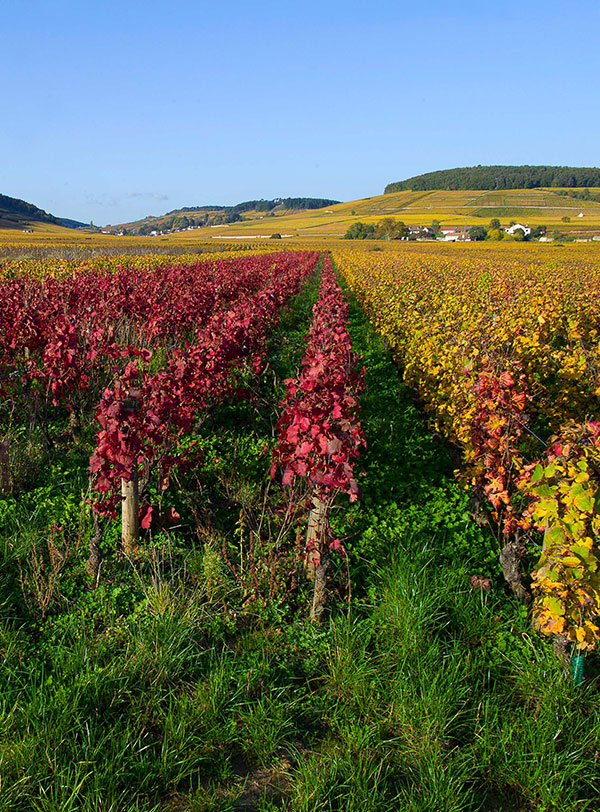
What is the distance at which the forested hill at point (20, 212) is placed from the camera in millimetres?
128975

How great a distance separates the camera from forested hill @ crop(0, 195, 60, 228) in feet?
423

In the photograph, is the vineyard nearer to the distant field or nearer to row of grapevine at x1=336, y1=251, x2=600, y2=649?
row of grapevine at x1=336, y1=251, x2=600, y2=649

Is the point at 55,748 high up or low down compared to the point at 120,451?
down

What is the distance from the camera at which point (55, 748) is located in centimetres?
214

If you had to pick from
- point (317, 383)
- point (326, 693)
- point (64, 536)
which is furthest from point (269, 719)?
point (64, 536)

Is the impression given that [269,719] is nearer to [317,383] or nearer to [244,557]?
[244,557]

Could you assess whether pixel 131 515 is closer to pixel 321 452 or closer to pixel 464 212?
pixel 321 452

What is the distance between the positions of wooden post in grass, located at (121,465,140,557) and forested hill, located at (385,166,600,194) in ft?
617

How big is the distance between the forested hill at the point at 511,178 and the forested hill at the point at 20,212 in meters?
128

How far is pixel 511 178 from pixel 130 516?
196 meters

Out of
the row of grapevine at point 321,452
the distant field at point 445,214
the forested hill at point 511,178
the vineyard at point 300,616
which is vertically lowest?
the vineyard at point 300,616

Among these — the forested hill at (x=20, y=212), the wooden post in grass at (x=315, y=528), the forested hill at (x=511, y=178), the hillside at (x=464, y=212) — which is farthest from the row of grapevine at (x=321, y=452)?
the forested hill at (x=511, y=178)

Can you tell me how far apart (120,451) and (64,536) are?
1.18 m

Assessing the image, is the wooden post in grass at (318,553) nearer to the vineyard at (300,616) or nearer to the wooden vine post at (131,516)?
the vineyard at (300,616)
